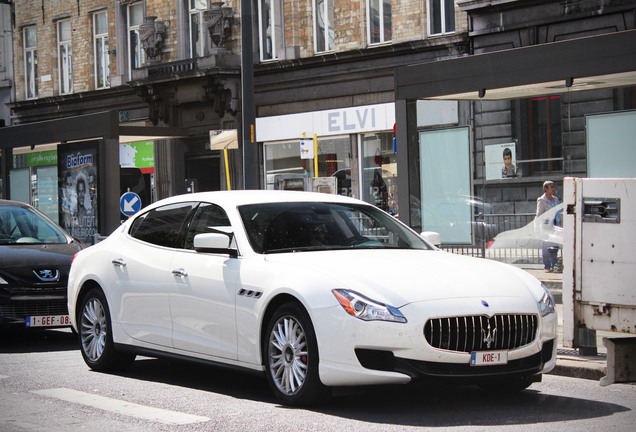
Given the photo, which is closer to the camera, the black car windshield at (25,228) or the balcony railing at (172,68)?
the black car windshield at (25,228)

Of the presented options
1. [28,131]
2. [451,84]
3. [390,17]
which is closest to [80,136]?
[28,131]

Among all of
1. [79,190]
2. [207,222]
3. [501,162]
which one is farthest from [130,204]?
[207,222]

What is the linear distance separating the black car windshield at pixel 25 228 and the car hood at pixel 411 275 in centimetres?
600

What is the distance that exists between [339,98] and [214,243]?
20.1 m

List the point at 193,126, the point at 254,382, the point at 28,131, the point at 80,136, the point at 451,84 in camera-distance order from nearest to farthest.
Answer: the point at 254,382 → the point at 451,84 → the point at 80,136 → the point at 28,131 → the point at 193,126

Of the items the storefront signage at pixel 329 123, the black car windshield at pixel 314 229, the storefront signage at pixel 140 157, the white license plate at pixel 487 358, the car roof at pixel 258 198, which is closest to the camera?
the white license plate at pixel 487 358

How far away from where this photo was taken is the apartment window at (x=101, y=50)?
35.0 meters

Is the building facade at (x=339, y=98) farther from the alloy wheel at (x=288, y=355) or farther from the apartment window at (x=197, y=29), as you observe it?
the alloy wheel at (x=288, y=355)

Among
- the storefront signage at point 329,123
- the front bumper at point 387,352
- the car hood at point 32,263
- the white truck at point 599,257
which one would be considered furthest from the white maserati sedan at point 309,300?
the storefront signage at point 329,123

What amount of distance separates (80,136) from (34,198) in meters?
2.81

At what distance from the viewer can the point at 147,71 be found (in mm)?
31750

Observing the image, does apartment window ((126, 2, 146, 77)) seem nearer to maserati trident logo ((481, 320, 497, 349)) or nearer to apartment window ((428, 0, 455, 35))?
apartment window ((428, 0, 455, 35))

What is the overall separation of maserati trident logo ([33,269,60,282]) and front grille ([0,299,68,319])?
→ 26 cm

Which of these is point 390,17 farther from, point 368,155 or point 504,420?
point 504,420
